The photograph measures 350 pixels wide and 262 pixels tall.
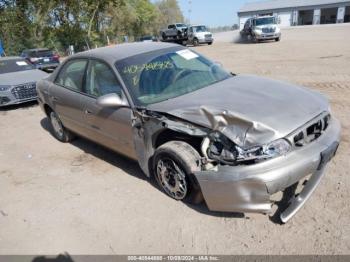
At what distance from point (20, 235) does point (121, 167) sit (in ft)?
5.21

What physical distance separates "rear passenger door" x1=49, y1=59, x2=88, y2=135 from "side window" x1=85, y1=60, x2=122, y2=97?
200 millimetres

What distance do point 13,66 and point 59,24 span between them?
20.3m

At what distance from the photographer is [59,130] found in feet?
19.1

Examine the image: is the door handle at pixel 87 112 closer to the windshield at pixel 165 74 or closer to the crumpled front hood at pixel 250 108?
the windshield at pixel 165 74

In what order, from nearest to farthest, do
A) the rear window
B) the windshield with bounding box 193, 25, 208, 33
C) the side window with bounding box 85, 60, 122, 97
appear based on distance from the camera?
the side window with bounding box 85, 60, 122, 97 < the rear window < the windshield with bounding box 193, 25, 208, 33

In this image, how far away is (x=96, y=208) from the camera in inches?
146

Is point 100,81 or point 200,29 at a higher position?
point 100,81

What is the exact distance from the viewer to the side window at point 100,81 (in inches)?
154

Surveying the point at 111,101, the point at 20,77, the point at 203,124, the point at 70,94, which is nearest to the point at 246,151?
the point at 203,124

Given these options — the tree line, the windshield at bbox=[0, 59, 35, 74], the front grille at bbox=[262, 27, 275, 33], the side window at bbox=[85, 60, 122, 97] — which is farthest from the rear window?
the front grille at bbox=[262, 27, 275, 33]

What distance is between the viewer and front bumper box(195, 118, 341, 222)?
275 centimetres

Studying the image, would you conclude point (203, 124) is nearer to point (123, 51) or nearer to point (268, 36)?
point (123, 51)

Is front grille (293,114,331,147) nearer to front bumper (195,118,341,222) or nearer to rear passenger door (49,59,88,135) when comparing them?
front bumper (195,118,341,222)

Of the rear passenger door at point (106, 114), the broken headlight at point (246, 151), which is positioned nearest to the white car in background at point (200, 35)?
the rear passenger door at point (106, 114)
